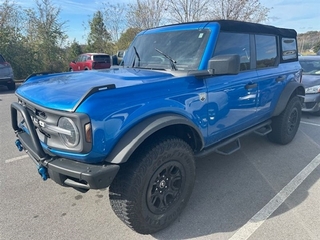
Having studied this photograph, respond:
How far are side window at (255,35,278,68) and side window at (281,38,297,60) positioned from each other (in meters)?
0.31

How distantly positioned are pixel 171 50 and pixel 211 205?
1909mm

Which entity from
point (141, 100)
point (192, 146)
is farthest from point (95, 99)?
point (192, 146)

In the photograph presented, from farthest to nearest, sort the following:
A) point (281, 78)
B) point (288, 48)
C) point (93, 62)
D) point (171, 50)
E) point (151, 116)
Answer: point (93, 62) < point (288, 48) < point (281, 78) < point (171, 50) < point (151, 116)

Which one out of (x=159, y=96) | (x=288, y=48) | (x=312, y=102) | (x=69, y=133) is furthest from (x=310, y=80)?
(x=69, y=133)

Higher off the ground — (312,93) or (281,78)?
(281,78)

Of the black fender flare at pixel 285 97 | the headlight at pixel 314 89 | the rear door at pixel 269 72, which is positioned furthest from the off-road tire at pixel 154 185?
the headlight at pixel 314 89

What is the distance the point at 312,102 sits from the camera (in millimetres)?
6164

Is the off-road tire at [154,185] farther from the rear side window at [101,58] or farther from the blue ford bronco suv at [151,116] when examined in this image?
the rear side window at [101,58]

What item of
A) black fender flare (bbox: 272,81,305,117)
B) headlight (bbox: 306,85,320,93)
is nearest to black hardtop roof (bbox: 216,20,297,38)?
black fender flare (bbox: 272,81,305,117)

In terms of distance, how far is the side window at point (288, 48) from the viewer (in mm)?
4195

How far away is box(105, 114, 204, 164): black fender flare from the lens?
1.86 m

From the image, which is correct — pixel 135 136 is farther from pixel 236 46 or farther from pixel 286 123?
pixel 286 123

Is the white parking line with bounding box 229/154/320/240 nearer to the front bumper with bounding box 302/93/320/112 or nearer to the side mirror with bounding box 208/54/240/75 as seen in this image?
the side mirror with bounding box 208/54/240/75

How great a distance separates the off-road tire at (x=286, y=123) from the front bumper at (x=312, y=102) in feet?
6.55
